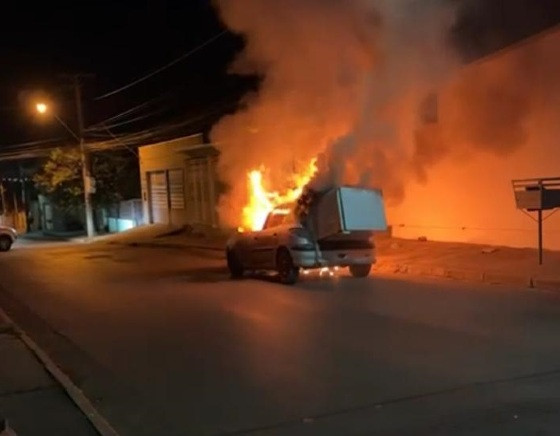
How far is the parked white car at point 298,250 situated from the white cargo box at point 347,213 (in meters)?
0.22

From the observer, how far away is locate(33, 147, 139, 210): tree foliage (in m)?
46.3

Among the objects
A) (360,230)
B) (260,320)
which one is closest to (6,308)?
(260,320)

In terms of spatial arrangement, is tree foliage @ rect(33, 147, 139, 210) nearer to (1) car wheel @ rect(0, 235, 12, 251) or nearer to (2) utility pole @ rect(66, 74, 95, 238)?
(2) utility pole @ rect(66, 74, 95, 238)

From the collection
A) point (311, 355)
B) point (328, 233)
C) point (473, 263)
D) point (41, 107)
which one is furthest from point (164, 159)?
point (311, 355)

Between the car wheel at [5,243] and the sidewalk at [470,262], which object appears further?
the car wheel at [5,243]

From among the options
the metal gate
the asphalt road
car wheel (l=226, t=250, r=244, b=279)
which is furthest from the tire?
the metal gate

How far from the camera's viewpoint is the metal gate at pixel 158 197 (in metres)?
42.4

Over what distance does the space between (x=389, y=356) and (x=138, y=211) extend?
38.2m

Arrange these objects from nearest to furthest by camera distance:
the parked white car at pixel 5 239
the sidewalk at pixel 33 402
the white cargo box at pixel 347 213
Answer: the sidewalk at pixel 33 402 < the white cargo box at pixel 347 213 < the parked white car at pixel 5 239

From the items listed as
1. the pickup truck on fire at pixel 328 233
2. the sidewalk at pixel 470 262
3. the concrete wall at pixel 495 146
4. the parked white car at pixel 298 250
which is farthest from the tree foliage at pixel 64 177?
the pickup truck on fire at pixel 328 233

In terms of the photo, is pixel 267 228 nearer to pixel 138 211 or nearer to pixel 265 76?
pixel 265 76

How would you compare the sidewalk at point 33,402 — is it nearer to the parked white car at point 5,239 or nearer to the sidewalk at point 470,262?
the sidewalk at point 470,262

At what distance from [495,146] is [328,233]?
17.8ft

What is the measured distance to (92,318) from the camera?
41.7 ft
